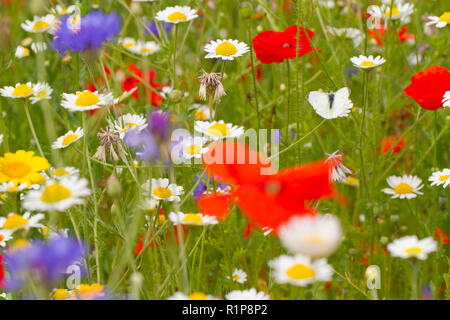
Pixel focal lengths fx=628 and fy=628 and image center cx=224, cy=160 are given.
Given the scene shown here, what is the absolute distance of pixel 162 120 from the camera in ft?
2.53

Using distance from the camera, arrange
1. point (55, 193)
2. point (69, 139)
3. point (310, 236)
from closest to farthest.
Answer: point (310, 236) → point (55, 193) → point (69, 139)

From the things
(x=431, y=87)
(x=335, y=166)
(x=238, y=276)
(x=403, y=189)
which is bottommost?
(x=238, y=276)

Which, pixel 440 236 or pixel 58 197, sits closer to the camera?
pixel 58 197

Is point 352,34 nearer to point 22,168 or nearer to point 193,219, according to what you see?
point 193,219

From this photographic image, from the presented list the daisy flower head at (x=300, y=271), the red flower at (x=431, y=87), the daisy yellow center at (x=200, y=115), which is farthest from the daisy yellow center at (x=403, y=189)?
the daisy flower head at (x=300, y=271)

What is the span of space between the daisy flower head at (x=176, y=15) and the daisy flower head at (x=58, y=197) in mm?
584

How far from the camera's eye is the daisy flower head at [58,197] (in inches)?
25.4

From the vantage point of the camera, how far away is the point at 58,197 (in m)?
0.66

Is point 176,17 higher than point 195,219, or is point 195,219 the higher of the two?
point 176,17

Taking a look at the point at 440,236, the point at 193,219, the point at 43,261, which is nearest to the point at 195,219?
the point at 193,219

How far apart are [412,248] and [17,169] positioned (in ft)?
1.64

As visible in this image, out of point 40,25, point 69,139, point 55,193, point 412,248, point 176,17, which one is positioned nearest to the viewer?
point 55,193
